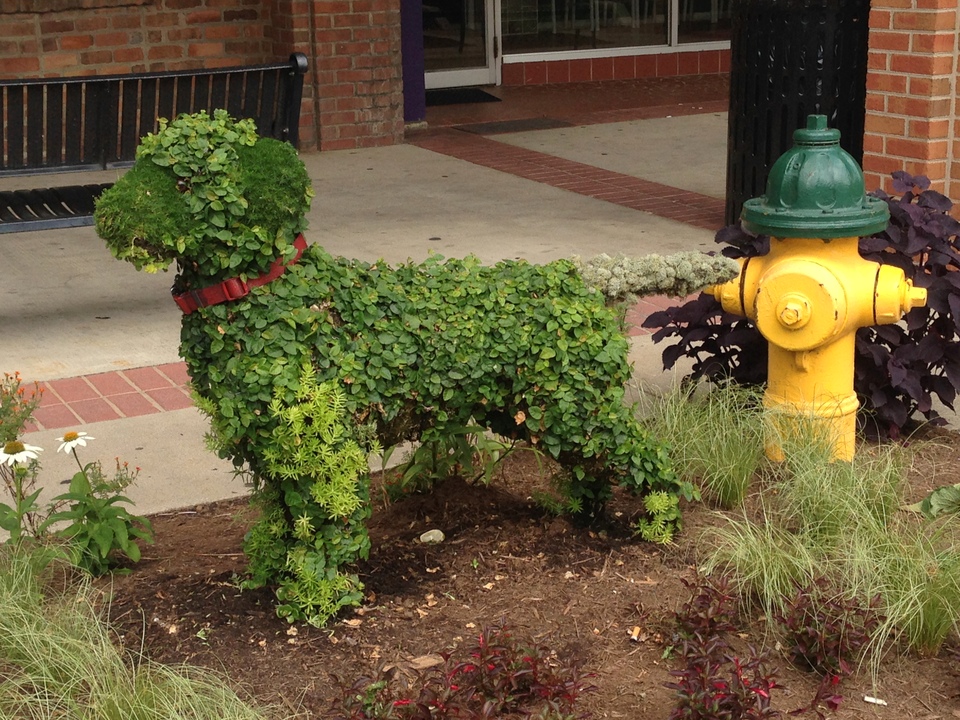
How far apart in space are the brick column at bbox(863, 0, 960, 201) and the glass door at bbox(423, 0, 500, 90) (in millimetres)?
8223

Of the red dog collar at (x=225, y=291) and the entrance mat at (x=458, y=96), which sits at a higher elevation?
the entrance mat at (x=458, y=96)

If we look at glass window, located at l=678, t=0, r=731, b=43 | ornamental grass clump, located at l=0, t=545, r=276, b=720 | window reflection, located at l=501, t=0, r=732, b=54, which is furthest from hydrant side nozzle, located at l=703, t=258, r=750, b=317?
glass window, located at l=678, t=0, r=731, b=43

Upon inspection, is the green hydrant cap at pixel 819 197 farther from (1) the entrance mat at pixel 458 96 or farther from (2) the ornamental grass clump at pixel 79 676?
(1) the entrance mat at pixel 458 96

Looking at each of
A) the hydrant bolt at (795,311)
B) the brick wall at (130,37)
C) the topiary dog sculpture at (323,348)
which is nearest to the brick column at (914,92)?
the hydrant bolt at (795,311)

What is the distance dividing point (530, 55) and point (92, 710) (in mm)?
12798

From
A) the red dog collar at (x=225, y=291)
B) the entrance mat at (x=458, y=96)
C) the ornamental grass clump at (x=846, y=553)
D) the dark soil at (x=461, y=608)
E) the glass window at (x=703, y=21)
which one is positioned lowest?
the dark soil at (x=461, y=608)

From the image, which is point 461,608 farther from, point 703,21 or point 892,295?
point 703,21

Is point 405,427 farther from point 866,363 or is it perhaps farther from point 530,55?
point 530,55

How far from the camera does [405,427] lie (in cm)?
361

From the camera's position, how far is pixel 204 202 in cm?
320

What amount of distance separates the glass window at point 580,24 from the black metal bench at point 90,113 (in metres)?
8.50

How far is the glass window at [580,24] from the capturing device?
14.9m

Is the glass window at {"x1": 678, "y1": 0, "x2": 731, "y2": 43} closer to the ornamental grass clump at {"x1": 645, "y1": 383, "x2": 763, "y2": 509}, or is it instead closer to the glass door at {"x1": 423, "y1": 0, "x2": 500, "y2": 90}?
the glass door at {"x1": 423, "y1": 0, "x2": 500, "y2": 90}

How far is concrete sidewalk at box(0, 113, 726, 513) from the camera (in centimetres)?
493
